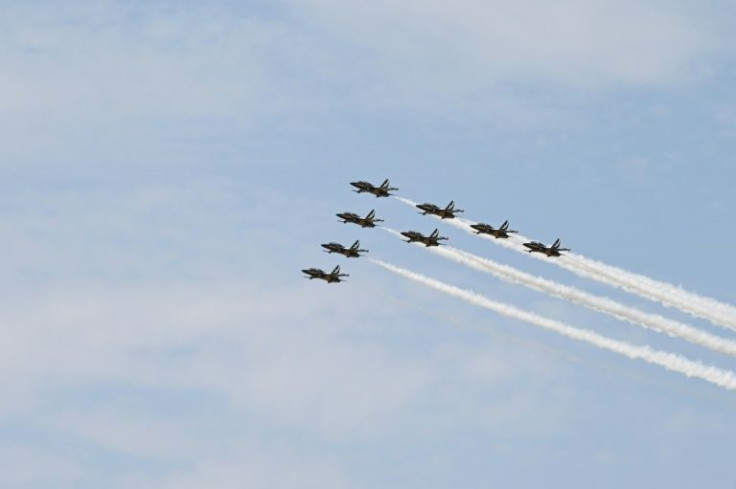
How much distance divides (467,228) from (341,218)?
16.3 m

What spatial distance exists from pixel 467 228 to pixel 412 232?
708cm

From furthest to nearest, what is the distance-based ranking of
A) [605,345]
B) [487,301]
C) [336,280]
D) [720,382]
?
[336,280] < [487,301] < [605,345] < [720,382]

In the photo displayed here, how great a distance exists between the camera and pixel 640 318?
16400cm

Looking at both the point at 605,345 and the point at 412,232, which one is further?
the point at 412,232

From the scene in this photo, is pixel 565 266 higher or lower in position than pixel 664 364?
higher

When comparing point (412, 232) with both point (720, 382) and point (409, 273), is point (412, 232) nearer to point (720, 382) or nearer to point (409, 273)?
point (409, 273)

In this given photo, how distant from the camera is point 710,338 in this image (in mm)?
155125

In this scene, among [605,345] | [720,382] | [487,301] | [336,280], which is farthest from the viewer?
[336,280]

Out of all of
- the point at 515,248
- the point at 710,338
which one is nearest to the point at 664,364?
the point at 710,338

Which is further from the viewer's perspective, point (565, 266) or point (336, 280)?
point (336, 280)

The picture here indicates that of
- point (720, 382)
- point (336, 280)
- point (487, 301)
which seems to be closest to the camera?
point (720, 382)

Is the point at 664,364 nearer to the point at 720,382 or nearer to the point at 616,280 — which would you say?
the point at 720,382

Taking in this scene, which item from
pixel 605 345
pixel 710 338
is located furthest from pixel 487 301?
pixel 710 338

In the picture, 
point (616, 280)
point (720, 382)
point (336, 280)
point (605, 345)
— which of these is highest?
point (336, 280)
